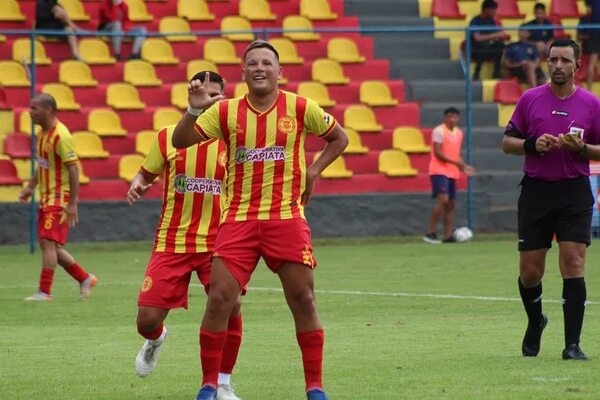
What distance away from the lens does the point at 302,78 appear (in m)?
25.3

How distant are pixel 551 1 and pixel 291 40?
18.9 ft

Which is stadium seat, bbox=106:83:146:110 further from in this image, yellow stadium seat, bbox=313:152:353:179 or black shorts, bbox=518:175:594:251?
black shorts, bbox=518:175:594:251

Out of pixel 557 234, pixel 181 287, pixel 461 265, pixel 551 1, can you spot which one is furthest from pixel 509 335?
pixel 551 1

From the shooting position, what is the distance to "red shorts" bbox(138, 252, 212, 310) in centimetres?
889

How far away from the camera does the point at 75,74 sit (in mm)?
23906

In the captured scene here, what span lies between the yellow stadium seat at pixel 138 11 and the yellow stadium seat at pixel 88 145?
10.4 ft

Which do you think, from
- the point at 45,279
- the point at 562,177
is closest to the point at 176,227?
the point at 562,177

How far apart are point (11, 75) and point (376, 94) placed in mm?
6360

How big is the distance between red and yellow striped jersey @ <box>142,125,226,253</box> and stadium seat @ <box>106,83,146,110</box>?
1481 cm

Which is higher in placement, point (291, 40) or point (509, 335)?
point (291, 40)

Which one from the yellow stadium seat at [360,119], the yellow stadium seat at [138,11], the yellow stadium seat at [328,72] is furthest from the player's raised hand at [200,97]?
the yellow stadium seat at [138,11]

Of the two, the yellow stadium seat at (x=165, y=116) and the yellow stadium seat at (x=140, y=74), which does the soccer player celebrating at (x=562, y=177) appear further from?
the yellow stadium seat at (x=140, y=74)

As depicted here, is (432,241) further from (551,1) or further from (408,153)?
(551,1)

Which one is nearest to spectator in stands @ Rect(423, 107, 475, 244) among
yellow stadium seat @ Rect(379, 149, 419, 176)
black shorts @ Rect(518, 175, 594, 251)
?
yellow stadium seat @ Rect(379, 149, 419, 176)
